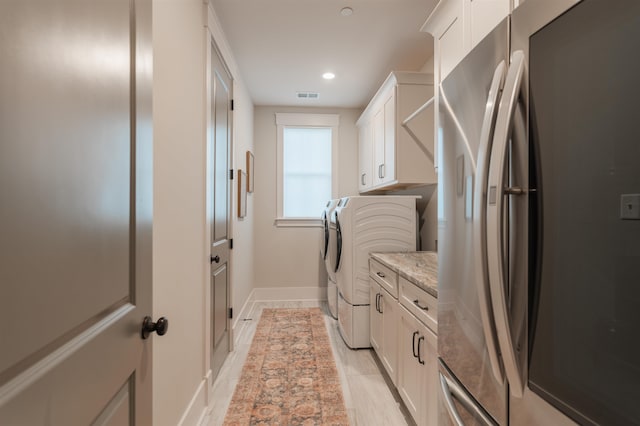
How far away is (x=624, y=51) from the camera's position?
47 centimetres

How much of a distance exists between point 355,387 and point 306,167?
2.99 m

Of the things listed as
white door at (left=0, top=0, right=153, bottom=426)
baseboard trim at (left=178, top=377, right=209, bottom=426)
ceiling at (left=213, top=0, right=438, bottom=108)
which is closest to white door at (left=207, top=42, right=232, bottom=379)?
baseboard trim at (left=178, top=377, right=209, bottom=426)

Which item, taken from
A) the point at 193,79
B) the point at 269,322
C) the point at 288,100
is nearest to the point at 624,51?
the point at 193,79

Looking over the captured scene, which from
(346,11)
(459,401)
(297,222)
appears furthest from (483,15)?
(297,222)

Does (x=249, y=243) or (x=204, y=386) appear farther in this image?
(x=249, y=243)

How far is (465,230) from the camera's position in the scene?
92cm

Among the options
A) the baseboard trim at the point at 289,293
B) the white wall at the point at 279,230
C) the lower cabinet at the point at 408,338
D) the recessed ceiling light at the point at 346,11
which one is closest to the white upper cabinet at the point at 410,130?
the recessed ceiling light at the point at 346,11

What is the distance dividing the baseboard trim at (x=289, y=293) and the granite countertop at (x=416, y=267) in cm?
193

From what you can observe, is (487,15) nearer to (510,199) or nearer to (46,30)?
(510,199)

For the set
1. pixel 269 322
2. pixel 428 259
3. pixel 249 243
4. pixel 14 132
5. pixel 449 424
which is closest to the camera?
pixel 14 132

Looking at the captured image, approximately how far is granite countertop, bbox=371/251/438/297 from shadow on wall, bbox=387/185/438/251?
1.24ft

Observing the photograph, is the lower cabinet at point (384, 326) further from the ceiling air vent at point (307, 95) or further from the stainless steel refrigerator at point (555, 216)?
the ceiling air vent at point (307, 95)

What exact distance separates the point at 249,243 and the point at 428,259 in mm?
2359

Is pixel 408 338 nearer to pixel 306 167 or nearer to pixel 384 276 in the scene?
pixel 384 276
